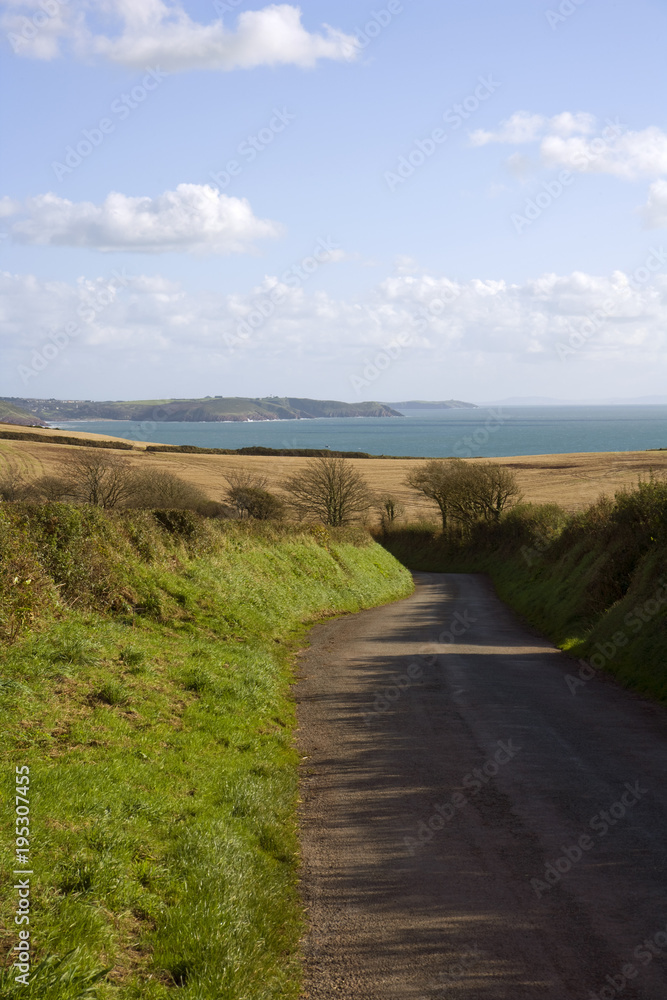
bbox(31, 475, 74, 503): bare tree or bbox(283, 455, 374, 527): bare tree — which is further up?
bbox(31, 475, 74, 503): bare tree

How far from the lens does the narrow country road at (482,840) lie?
5.98 m

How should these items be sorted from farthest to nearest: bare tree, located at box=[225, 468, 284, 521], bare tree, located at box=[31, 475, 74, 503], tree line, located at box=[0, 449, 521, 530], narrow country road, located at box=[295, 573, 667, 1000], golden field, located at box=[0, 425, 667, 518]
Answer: golden field, located at box=[0, 425, 667, 518]
bare tree, located at box=[225, 468, 284, 521]
tree line, located at box=[0, 449, 521, 530]
bare tree, located at box=[31, 475, 74, 503]
narrow country road, located at box=[295, 573, 667, 1000]

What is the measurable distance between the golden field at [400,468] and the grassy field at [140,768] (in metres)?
50.8

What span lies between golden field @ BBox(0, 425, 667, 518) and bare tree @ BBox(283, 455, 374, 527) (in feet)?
40.7

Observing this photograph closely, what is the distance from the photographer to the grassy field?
223 inches

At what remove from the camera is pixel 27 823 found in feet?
21.2

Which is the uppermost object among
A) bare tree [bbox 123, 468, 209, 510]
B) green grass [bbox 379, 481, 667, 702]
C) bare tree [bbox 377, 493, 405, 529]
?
bare tree [bbox 123, 468, 209, 510]

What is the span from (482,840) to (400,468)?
106973mm

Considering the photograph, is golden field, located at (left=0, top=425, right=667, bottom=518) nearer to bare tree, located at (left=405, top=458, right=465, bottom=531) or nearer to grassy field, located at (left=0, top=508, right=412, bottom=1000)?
bare tree, located at (left=405, top=458, right=465, bottom=531)

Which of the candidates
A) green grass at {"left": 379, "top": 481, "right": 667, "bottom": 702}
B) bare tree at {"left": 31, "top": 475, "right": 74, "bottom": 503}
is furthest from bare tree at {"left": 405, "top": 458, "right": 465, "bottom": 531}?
bare tree at {"left": 31, "top": 475, "right": 74, "bottom": 503}

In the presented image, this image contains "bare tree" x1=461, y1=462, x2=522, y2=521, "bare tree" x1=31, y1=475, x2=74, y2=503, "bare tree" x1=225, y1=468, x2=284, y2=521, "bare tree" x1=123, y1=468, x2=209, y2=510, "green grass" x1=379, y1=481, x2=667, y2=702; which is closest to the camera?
"green grass" x1=379, y1=481, x2=667, y2=702

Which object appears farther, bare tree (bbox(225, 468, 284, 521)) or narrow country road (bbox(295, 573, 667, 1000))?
bare tree (bbox(225, 468, 284, 521))

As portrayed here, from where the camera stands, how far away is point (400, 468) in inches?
4513

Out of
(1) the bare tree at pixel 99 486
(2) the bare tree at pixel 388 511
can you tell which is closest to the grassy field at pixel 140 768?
(1) the bare tree at pixel 99 486
